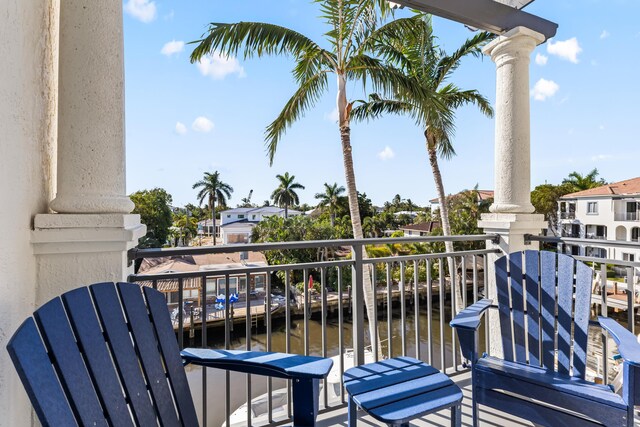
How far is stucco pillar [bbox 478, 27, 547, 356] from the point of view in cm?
283

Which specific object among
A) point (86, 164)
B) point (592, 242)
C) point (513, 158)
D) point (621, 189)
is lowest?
point (592, 242)

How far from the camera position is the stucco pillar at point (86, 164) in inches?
58.5

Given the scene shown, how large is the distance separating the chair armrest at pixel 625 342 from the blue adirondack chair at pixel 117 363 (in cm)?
118

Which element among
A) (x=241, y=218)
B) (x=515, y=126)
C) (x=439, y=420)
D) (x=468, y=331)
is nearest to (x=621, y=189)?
(x=515, y=126)

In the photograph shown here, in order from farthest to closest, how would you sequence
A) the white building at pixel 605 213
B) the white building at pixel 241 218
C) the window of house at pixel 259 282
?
1. the white building at pixel 241 218
2. the window of house at pixel 259 282
3. the white building at pixel 605 213

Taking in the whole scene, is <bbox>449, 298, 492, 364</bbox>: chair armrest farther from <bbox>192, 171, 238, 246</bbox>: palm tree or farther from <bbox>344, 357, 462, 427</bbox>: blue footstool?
<bbox>192, 171, 238, 246</bbox>: palm tree

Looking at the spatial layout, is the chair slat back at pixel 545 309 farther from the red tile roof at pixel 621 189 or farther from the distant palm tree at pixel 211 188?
the distant palm tree at pixel 211 188

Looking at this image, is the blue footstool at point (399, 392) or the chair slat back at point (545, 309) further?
the chair slat back at point (545, 309)

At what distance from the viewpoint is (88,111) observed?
1556mm

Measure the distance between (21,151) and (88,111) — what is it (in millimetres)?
354

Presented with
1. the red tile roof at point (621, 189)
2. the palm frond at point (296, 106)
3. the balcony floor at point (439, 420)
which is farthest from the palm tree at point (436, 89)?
the red tile roof at point (621, 189)

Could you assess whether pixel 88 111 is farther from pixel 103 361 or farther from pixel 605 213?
pixel 605 213

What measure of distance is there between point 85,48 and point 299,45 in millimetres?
5187

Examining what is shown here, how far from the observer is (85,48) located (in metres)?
1.56
